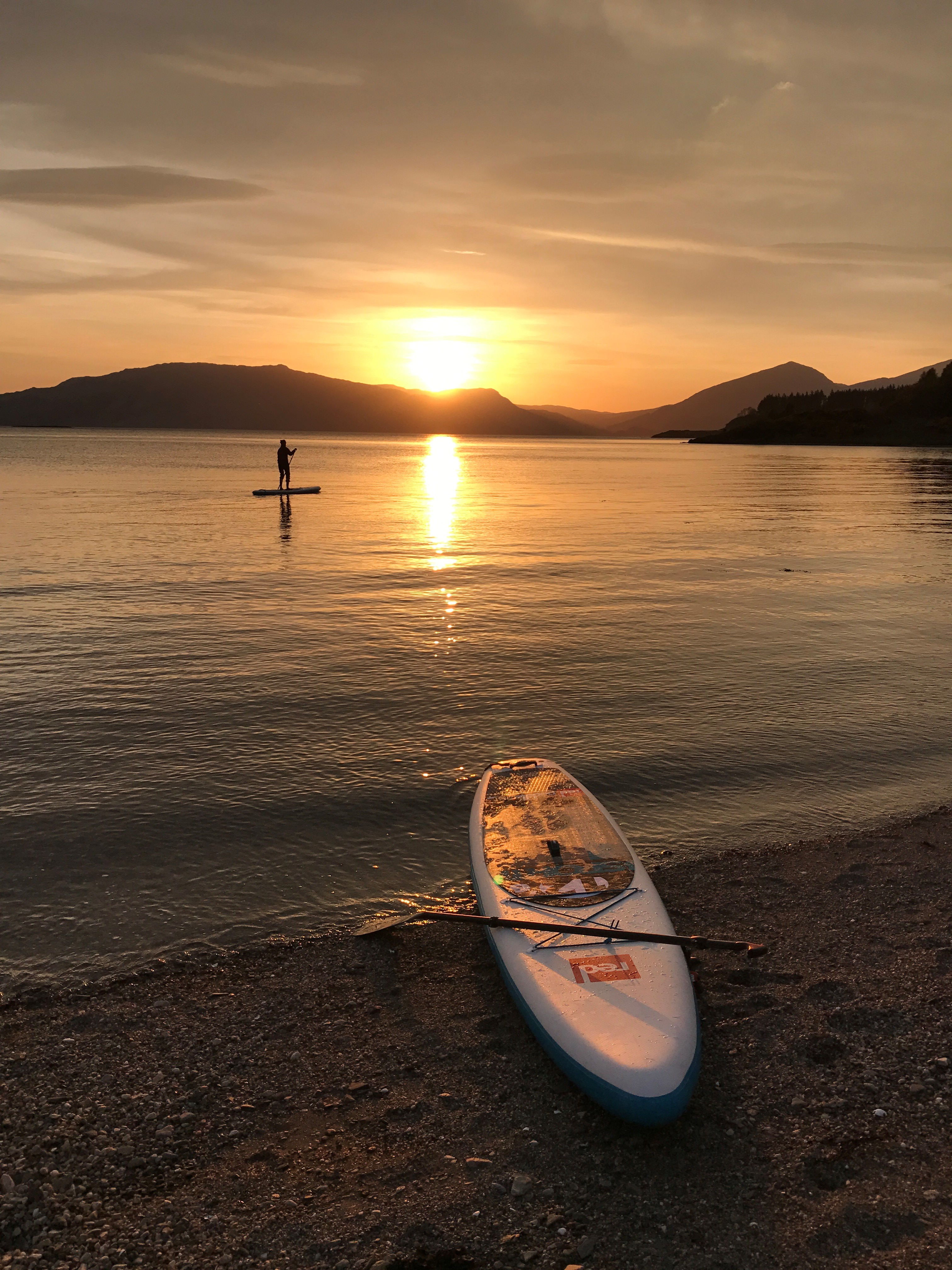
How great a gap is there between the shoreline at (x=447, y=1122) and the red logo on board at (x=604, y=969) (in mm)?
674

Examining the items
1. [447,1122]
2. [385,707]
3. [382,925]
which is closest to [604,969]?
[447,1122]

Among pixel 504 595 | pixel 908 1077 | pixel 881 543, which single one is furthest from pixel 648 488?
pixel 908 1077

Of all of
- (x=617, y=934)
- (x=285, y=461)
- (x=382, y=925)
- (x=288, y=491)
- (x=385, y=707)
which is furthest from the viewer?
(x=288, y=491)

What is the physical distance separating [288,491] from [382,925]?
53.6 meters

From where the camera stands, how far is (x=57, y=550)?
3159 cm

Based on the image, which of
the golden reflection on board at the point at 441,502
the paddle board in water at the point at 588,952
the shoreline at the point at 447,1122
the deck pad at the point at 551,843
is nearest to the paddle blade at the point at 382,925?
the shoreline at the point at 447,1122

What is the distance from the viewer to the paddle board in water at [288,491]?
58375 mm

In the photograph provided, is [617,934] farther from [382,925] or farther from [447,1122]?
[382,925]

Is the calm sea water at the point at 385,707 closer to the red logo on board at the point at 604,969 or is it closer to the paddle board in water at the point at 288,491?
the red logo on board at the point at 604,969

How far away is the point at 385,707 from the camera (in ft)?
49.2

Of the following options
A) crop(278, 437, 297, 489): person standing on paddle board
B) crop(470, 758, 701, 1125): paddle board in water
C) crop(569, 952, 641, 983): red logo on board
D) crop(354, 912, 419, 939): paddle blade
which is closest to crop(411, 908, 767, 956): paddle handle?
crop(470, 758, 701, 1125): paddle board in water

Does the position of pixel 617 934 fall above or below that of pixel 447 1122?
above

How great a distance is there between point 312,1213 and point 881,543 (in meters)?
38.3

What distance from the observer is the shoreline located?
16.1ft
